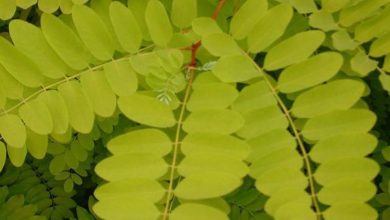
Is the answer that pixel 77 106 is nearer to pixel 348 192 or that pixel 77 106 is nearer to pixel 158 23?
pixel 158 23

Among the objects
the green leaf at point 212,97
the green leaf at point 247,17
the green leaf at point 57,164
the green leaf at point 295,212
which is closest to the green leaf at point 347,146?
the green leaf at point 295,212

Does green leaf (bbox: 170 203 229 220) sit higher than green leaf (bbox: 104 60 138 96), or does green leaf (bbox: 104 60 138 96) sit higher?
green leaf (bbox: 104 60 138 96)

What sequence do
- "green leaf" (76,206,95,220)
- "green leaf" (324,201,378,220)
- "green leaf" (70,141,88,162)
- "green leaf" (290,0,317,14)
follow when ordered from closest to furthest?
"green leaf" (324,201,378,220) → "green leaf" (290,0,317,14) → "green leaf" (70,141,88,162) → "green leaf" (76,206,95,220)

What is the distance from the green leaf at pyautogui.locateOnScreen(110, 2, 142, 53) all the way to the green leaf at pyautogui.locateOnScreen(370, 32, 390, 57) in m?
0.53

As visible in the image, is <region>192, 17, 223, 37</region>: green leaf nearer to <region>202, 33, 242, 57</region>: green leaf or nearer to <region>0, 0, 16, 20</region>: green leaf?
<region>202, 33, 242, 57</region>: green leaf

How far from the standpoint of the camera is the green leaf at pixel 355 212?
3.20 ft

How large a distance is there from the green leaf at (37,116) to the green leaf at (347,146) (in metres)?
0.58

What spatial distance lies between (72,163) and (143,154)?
0.75m

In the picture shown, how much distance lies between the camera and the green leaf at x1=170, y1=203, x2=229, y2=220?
100cm

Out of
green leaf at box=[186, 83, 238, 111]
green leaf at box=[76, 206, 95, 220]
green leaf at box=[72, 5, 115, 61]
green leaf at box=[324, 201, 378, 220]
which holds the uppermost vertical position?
green leaf at box=[72, 5, 115, 61]

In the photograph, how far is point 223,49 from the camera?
1.15 metres

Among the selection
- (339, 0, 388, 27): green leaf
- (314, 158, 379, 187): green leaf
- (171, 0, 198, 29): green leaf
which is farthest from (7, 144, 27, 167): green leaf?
(339, 0, 388, 27): green leaf

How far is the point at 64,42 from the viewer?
1.16m

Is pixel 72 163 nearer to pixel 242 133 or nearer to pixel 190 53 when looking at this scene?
pixel 190 53
